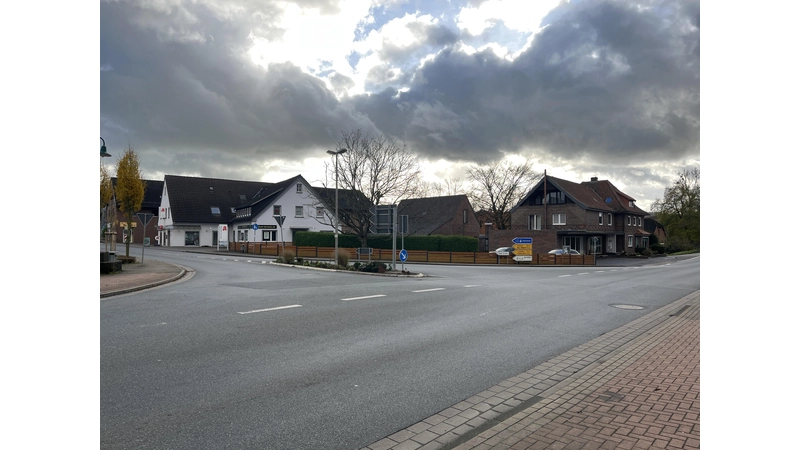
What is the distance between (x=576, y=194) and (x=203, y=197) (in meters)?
45.4

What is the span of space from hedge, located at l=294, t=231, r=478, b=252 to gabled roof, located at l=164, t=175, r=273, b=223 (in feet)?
56.3

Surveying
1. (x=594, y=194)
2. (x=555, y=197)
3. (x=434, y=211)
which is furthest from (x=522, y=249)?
(x=594, y=194)

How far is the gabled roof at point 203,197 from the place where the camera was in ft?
194

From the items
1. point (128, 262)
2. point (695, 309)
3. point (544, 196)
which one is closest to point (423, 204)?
point (544, 196)

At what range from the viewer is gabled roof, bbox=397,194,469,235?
197ft

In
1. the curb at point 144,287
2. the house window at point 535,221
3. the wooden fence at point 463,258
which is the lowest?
the wooden fence at point 463,258

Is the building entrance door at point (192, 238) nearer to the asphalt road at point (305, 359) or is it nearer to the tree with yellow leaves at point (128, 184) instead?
the tree with yellow leaves at point (128, 184)

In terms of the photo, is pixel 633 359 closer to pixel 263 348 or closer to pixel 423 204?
pixel 263 348

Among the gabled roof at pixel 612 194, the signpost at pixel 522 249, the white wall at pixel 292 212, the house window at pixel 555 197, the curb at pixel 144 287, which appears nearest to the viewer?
the curb at pixel 144 287

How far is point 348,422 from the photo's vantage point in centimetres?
433

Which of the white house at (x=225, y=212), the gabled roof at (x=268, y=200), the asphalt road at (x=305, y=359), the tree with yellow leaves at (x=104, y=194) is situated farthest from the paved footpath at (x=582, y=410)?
the gabled roof at (x=268, y=200)

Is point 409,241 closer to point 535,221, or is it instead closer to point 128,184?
point 535,221

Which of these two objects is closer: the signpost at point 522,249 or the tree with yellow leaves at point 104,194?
the tree with yellow leaves at point 104,194

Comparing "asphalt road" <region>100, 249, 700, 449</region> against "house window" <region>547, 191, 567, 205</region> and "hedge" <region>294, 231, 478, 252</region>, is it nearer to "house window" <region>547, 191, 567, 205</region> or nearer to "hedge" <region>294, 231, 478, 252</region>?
"hedge" <region>294, 231, 478, 252</region>
